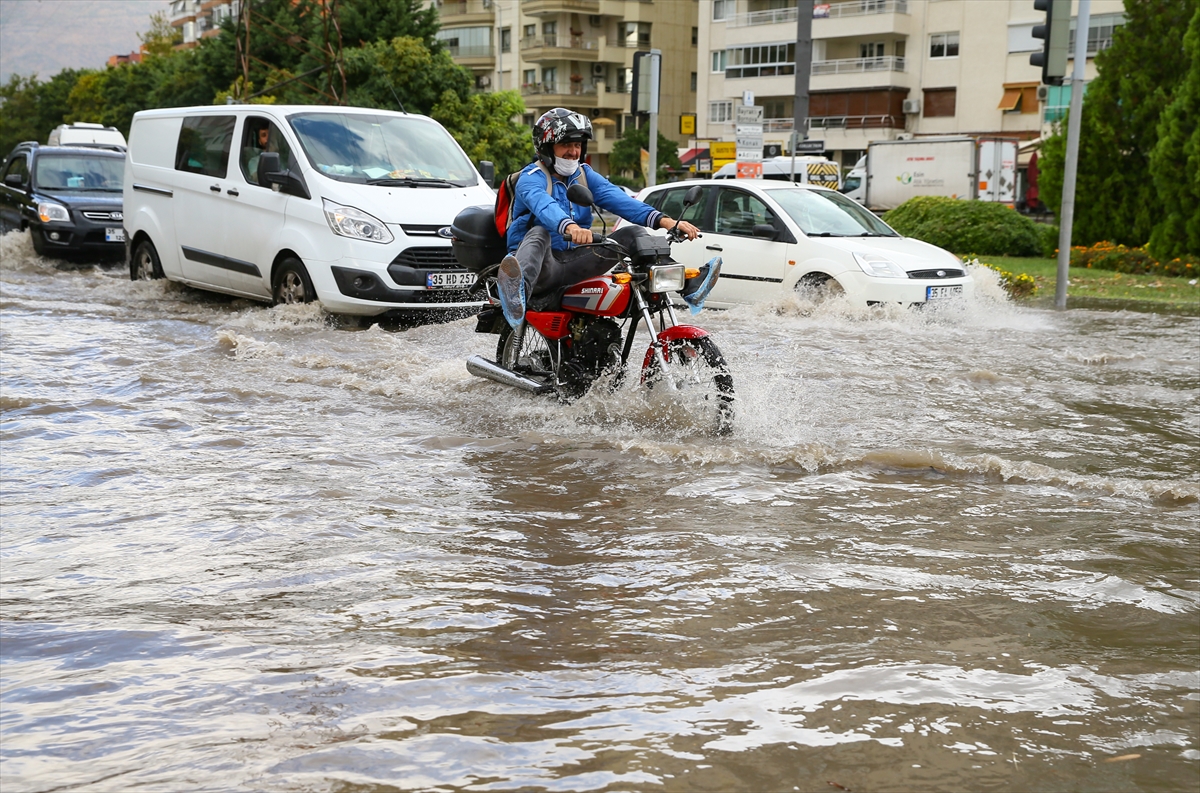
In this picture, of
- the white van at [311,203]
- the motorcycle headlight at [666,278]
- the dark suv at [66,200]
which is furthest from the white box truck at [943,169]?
the motorcycle headlight at [666,278]

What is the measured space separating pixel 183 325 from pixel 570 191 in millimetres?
6238

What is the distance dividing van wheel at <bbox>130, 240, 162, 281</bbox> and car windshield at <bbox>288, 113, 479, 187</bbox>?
307cm

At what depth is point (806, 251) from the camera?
41.4 ft

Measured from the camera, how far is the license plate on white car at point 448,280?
11336 mm

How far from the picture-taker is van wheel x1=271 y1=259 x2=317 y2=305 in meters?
11.5

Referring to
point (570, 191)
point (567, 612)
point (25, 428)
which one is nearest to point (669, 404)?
point (570, 191)

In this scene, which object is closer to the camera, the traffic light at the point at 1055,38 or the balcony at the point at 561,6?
the traffic light at the point at 1055,38

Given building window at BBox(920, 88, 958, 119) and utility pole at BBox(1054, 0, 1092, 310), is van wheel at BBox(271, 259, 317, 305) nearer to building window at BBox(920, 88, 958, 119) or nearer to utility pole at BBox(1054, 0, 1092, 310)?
utility pole at BBox(1054, 0, 1092, 310)

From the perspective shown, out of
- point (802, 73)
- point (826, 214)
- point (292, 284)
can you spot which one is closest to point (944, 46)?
point (802, 73)

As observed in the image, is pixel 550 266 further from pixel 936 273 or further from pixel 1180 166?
pixel 1180 166

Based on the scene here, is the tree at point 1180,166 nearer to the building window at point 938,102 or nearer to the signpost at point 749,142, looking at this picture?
the signpost at point 749,142

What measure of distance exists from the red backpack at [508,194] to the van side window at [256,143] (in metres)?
4.89

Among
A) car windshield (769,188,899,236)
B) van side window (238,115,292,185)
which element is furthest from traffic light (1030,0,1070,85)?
van side window (238,115,292,185)

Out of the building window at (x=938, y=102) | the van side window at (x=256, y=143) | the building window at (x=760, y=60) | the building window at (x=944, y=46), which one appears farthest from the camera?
the building window at (x=760, y=60)
